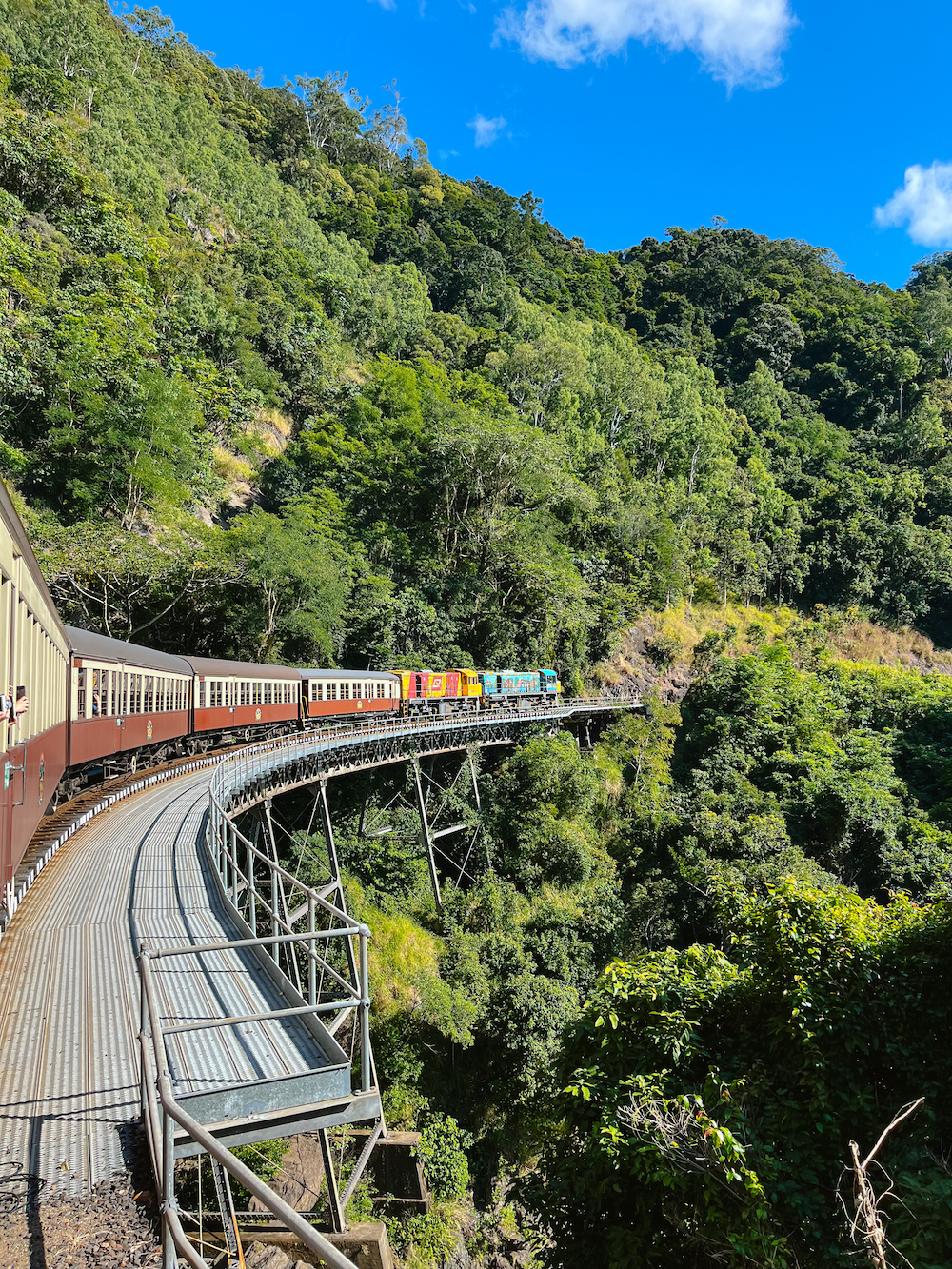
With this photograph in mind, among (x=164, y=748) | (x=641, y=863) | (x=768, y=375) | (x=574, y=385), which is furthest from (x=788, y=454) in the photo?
(x=164, y=748)

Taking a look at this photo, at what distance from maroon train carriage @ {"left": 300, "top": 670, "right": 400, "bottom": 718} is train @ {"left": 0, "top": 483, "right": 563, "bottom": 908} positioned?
0.04 metres

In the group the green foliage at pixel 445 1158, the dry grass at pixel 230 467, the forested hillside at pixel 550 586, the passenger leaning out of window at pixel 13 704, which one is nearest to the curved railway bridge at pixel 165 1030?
the passenger leaning out of window at pixel 13 704

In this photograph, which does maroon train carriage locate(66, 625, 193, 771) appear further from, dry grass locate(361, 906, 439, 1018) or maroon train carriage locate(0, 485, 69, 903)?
dry grass locate(361, 906, 439, 1018)

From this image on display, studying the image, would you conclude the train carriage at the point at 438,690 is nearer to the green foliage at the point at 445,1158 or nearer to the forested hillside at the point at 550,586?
the forested hillside at the point at 550,586

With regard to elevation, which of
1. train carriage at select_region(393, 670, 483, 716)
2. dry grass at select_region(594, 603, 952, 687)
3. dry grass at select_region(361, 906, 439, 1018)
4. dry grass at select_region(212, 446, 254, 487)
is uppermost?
dry grass at select_region(212, 446, 254, 487)

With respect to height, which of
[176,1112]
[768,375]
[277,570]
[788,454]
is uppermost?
[768,375]

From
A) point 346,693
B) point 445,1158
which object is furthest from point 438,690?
point 445,1158

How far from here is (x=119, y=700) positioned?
12.3 m

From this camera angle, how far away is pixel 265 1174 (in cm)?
820

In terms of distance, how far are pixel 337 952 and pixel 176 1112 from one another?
14.9 metres

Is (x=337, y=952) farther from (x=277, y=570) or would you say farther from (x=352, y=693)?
(x=277, y=570)

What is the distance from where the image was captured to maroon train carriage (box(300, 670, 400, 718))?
22.4 meters

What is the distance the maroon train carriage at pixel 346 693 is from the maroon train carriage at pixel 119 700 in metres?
5.52

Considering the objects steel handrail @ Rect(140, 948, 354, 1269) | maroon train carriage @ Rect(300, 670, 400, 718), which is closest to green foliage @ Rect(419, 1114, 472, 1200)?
maroon train carriage @ Rect(300, 670, 400, 718)
